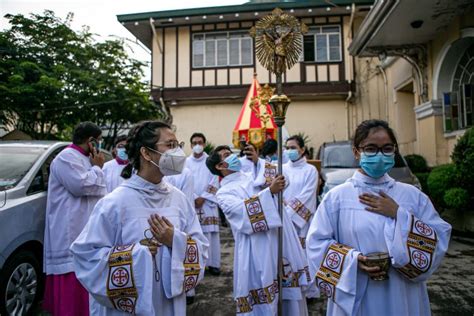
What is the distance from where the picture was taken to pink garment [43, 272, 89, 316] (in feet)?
12.0

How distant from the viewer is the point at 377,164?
233 cm

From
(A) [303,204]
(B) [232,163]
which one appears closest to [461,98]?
(A) [303,204]

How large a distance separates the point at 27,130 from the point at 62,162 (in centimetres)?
945

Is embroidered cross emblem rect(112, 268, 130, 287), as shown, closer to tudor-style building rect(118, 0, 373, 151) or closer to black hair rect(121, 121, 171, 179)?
black hair rect(121, 121, 171, 179)

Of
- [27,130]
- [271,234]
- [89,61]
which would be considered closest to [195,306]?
[271,234]

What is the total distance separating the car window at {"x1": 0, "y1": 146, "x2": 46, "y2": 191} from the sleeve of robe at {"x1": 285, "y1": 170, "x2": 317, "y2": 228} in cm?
319

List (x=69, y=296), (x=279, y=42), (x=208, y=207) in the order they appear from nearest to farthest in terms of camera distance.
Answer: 1. (x=279, y=42)
2. (x=69, y=296)
3. (x=208, y=207)

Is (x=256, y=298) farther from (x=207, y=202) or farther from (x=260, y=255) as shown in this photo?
(x=207, y=202)

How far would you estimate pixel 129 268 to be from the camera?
6.97ft

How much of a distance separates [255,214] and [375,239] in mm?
1295

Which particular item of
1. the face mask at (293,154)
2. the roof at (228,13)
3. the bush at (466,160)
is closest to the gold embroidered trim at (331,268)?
the face mask at (293,154)

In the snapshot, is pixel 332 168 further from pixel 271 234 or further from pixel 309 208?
pixel 271 234

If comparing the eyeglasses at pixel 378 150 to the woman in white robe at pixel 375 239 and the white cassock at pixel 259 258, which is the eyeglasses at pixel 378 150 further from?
the white cassock at pixel 259 258

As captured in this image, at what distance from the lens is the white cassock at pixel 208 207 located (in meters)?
5.62
